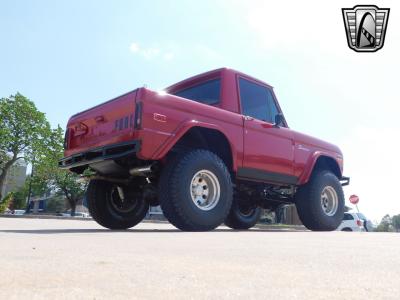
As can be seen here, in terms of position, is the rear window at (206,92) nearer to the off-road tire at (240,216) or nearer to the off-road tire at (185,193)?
the off-road tire at (185,193)

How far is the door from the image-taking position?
6.06m

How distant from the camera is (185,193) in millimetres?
5039

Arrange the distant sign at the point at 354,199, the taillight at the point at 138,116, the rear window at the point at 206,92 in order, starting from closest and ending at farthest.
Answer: the taillight at the point at 138,116, the rear window at the point at 206,92, the distant sign at the point at 354,199

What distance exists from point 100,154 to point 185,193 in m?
1.24

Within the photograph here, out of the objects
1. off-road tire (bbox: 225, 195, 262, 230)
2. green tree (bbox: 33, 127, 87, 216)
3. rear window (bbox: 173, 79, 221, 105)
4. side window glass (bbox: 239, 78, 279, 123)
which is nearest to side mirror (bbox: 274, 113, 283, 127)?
side window glass (bbox: 239, 78, 279, 123)

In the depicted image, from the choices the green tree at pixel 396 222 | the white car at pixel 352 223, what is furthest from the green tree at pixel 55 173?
the green tree at pixel 396 222

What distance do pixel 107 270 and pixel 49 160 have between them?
124 ft

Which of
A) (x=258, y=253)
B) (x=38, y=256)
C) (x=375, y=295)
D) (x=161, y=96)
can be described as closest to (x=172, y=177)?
(x=161, y=96)

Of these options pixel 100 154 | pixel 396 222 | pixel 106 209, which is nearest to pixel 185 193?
pixel 100 154

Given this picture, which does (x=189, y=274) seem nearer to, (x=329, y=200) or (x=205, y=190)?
(x=205, y=190)

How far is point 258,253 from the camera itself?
2729mm

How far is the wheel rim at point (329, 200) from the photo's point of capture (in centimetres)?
778

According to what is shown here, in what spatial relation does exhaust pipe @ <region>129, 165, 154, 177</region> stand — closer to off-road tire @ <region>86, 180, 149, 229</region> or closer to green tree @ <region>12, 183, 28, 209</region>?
off-road tire @ <region>86, 180, 149, 229</region>

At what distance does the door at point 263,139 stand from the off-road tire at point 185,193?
2.67 feet
